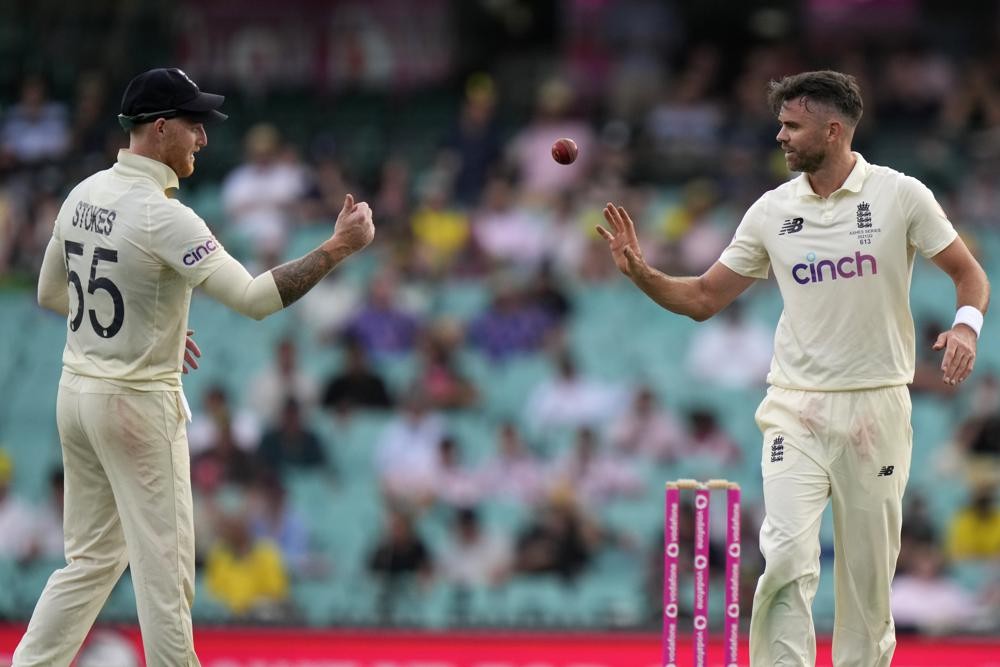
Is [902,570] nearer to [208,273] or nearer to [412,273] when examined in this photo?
[412,273]

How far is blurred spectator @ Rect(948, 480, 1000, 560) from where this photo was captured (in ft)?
35.1

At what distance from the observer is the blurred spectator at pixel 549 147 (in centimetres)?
1384

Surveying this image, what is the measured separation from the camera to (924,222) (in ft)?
19.2

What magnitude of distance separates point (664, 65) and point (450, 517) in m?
6.12

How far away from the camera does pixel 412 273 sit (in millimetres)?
13164

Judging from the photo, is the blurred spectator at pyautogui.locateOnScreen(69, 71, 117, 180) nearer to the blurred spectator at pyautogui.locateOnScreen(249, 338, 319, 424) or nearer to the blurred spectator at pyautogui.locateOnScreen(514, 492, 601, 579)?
the blurred spectator at pyautogui.locateOnScreen(249, 338, 319, 424)

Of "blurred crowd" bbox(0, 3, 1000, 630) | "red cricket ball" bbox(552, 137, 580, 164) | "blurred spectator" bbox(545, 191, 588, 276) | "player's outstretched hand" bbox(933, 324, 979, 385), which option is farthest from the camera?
"blurred spectator" bbox(545, 191, 588, 276)

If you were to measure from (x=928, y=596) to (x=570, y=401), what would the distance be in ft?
9.60

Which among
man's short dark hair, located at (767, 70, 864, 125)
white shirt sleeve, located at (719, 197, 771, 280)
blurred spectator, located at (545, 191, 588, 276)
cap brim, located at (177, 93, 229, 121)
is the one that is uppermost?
blurred spectator, located at (545, 191, 588, 276)

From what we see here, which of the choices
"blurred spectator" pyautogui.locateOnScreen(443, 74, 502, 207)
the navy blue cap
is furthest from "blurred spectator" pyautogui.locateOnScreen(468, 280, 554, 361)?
the navy blue cap

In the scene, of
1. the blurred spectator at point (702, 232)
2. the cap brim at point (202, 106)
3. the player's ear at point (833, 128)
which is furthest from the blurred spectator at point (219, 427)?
the player's ear at point (833, 128)

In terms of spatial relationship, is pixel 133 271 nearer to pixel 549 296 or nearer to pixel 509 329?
pixel 509 329

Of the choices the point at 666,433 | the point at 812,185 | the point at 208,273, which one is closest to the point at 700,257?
the point at 666,433

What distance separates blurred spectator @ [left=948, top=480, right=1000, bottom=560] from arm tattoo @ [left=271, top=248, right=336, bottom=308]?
627 cm
